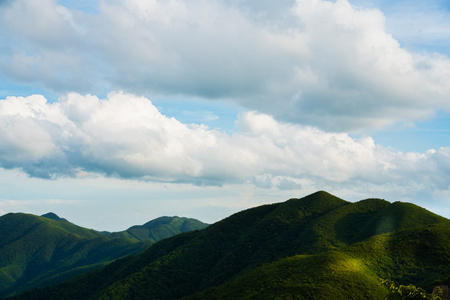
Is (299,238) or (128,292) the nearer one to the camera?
(128,292)

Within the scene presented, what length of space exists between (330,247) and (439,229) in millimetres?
28552

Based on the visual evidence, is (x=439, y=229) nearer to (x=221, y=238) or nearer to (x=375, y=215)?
(x=375, y=215)

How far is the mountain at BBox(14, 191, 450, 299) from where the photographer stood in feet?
230

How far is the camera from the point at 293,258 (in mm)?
84750

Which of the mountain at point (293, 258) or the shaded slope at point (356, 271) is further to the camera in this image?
the mountain at point (293, 258)

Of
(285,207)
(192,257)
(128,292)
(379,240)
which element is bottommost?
(128,292)

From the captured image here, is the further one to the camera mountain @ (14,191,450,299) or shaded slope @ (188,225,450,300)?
mountain @ (14,191,450,299)

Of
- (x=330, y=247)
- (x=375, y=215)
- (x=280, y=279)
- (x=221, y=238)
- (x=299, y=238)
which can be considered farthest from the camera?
(x=221, y=238)

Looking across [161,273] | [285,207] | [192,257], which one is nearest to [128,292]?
[161,273]

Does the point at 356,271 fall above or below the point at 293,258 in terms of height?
below

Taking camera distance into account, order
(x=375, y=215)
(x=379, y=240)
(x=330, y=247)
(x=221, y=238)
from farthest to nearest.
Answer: (x=221, y=238), (x=375, y=215), (x=330, y=247), (x=379, y=240)

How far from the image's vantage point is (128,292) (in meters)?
114

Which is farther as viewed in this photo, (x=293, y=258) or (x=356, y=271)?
(x=293, y=258)

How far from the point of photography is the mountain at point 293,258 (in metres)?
70.0
